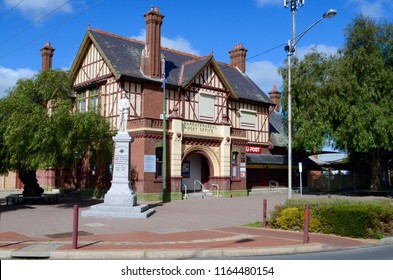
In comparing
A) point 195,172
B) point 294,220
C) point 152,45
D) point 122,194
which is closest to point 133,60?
point 152,45

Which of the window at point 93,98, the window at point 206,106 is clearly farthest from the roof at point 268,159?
the window at point 93,98

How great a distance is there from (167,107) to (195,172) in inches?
212

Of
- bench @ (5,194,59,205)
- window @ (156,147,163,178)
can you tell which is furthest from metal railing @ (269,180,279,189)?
bench @ (5,194,59,205)

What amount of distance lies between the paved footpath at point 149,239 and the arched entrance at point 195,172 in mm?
13405

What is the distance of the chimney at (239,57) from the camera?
40.2 m

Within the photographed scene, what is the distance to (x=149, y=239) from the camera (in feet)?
37.3

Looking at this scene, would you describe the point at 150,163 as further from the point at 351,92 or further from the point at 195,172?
the point at 351,92

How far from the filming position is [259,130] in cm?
3678

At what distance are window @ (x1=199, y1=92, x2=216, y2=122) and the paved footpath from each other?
14.9m

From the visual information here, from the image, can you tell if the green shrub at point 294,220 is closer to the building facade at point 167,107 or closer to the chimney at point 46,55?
the building facade at point 167,107

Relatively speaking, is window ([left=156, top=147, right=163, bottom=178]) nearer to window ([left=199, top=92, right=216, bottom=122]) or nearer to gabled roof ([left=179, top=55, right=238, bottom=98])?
gabled roof ([left=179, top=55, right=238, bottom=98])

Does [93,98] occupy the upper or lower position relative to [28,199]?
upper

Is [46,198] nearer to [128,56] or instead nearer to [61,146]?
[61,146]

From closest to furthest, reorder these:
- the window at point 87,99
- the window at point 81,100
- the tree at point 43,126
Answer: the tree at point 43,126
the window at point 87,99
the window at point 81,100
